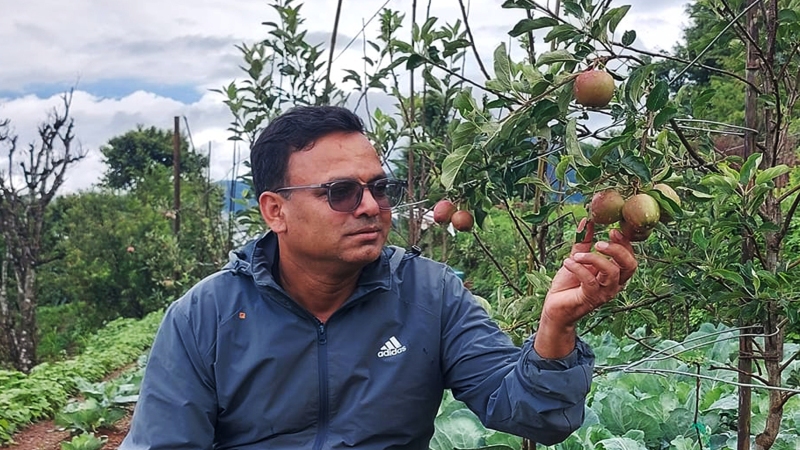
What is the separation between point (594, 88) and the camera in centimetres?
154

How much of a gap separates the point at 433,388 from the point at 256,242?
611 mm

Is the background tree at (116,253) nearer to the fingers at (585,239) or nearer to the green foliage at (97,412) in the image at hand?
the green foliage at (97,412)

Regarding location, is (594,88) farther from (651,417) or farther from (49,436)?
(49,436)

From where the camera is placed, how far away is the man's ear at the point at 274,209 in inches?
85.5

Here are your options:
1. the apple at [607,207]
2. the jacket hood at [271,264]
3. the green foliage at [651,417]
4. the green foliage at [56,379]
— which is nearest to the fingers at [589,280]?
the apple at [607,207]

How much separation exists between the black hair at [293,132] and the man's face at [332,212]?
19mm

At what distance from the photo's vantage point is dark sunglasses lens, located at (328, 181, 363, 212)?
207 cm

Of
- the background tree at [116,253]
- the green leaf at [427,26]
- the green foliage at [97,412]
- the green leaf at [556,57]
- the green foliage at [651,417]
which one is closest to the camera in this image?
the green leaf at [556,57]

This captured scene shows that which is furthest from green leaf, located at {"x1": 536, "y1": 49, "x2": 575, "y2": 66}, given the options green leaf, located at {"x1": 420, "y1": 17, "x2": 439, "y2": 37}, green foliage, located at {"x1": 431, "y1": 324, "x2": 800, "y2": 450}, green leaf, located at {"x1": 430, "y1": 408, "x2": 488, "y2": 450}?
green leaf, located at {"x1": 430, "y1": 408, "x2": 488, "y2": 450}

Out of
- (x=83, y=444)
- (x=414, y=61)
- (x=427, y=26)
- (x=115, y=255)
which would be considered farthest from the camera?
(x=115, y=255)

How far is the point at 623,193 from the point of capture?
140 cm

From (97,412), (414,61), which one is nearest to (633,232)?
(414,61)

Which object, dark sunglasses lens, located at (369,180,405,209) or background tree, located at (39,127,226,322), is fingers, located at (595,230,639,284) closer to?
dark sunglasses lens, located at (369,180,405,209)

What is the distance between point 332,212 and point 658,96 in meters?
0.87
